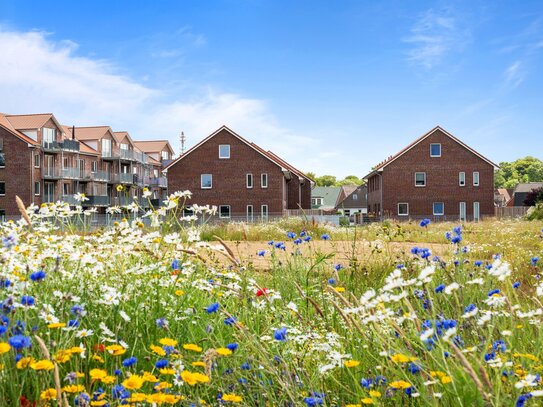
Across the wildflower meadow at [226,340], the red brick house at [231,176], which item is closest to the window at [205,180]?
the red brick house at [231,176]

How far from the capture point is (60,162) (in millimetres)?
62562

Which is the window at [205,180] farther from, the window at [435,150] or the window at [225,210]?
the window at [435,150]

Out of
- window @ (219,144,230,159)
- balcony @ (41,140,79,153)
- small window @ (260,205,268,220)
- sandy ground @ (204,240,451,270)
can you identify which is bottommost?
sandy ground @ (204,240,451,270)

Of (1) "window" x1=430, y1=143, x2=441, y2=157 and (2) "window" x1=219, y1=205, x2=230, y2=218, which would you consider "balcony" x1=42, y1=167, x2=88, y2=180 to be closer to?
(2) "window" x1=219, y1=205, x2=230, y2=218

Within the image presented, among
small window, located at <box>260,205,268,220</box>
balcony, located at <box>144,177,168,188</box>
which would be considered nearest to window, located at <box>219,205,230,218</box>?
small window, located at <box>260,205,268,220</box>

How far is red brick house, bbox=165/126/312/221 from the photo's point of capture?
50.9 m

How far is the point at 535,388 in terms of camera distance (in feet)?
10.0

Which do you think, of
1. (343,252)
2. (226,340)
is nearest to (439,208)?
(343,252)

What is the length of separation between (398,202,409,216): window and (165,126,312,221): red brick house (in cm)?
1059

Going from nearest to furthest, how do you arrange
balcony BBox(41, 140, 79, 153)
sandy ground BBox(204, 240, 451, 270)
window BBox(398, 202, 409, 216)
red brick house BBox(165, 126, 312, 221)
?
sandy ground BBox(204, 240, 451, 270)
red brick house BBox(165, 126, 312, 221)
window BBox(398, 202, 409, 216)
balcony BBox(41, 140, 79, 153)

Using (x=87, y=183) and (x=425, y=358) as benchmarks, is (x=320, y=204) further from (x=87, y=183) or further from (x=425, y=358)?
(x=425, y=358)

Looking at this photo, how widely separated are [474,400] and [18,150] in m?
60.7

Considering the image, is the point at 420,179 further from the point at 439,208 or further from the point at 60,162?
the point at 60,162

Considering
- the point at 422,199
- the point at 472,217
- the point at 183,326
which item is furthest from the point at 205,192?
A: the point at 183,326
